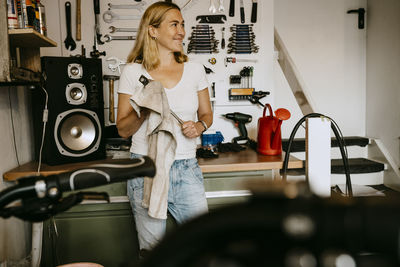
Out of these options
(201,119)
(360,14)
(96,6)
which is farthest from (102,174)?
(360,14)

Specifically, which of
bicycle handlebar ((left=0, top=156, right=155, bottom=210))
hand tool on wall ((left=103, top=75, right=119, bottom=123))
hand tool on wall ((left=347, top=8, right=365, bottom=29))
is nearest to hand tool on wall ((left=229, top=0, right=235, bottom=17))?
hand tool on wall ((left=103, top=75, right=119, bottom=123))

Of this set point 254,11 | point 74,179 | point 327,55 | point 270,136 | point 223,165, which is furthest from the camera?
point 327,55

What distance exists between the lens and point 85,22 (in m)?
2.49

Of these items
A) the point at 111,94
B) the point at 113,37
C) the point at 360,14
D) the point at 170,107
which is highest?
the point at 360,14

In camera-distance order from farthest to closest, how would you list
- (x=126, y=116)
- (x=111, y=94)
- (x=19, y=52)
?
(x=111, y=94)
(x=19, y=52)
(x=126, y=116)

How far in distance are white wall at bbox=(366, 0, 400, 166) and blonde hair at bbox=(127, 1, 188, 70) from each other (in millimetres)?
2868

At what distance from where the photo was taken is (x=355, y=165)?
3.05 m

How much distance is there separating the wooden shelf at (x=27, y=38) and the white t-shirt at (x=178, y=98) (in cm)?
58

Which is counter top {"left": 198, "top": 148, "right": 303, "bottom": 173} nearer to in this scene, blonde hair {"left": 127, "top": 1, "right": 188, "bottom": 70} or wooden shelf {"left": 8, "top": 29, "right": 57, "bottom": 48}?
blonde hair {"left": 127, "top": 1, "right": 188, "bottom": 70}

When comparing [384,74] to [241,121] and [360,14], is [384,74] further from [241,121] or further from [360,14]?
[241,121]

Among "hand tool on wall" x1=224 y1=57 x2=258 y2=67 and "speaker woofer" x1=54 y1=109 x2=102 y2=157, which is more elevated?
"hand tool on wall" x1=224 y1=57 x2=258 y2=67

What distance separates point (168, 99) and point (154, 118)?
0.12m

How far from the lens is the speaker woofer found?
1767 mm

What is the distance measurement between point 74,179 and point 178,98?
0.97 metres
